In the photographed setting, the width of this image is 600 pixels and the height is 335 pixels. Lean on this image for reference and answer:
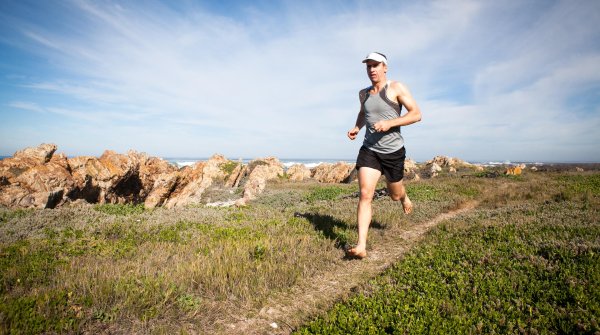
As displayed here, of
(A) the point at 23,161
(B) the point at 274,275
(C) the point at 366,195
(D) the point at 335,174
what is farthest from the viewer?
(D) the point at 335,174

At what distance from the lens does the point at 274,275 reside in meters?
5.03

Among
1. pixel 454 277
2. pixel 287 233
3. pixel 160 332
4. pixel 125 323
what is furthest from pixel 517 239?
pixel 125 323

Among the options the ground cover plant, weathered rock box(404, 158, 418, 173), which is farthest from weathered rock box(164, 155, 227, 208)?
weathered rock box(404, 158, 418, 173)

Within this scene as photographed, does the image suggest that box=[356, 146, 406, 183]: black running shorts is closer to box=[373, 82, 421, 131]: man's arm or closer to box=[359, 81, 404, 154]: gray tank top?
box=[359, 81, 404, 154]: gray tank top

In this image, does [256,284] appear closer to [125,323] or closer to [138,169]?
[125,323]

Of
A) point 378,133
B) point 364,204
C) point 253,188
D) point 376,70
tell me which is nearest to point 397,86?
point 376,70

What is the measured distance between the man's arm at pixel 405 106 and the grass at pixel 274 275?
2492 mm

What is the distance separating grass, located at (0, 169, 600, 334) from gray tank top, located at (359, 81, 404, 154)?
2160mm

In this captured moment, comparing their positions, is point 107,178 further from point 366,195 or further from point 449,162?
point 449,162

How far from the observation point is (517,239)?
5738 mm

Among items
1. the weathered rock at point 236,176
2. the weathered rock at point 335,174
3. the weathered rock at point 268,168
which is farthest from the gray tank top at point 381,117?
the weathered rock at point 335,174

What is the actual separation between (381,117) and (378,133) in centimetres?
32

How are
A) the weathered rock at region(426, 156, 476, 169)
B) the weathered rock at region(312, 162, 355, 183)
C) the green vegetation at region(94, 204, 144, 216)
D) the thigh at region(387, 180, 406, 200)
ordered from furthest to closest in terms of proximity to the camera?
the weathered rock at region(426, 156, 476, 169) → the weathered rock at region(312, 162, 355, 183) → the green vegetation at region(94, 204, 144, 216) → the thigh at region(387, 180, 406, 200)

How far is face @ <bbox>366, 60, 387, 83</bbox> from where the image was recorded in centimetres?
570
